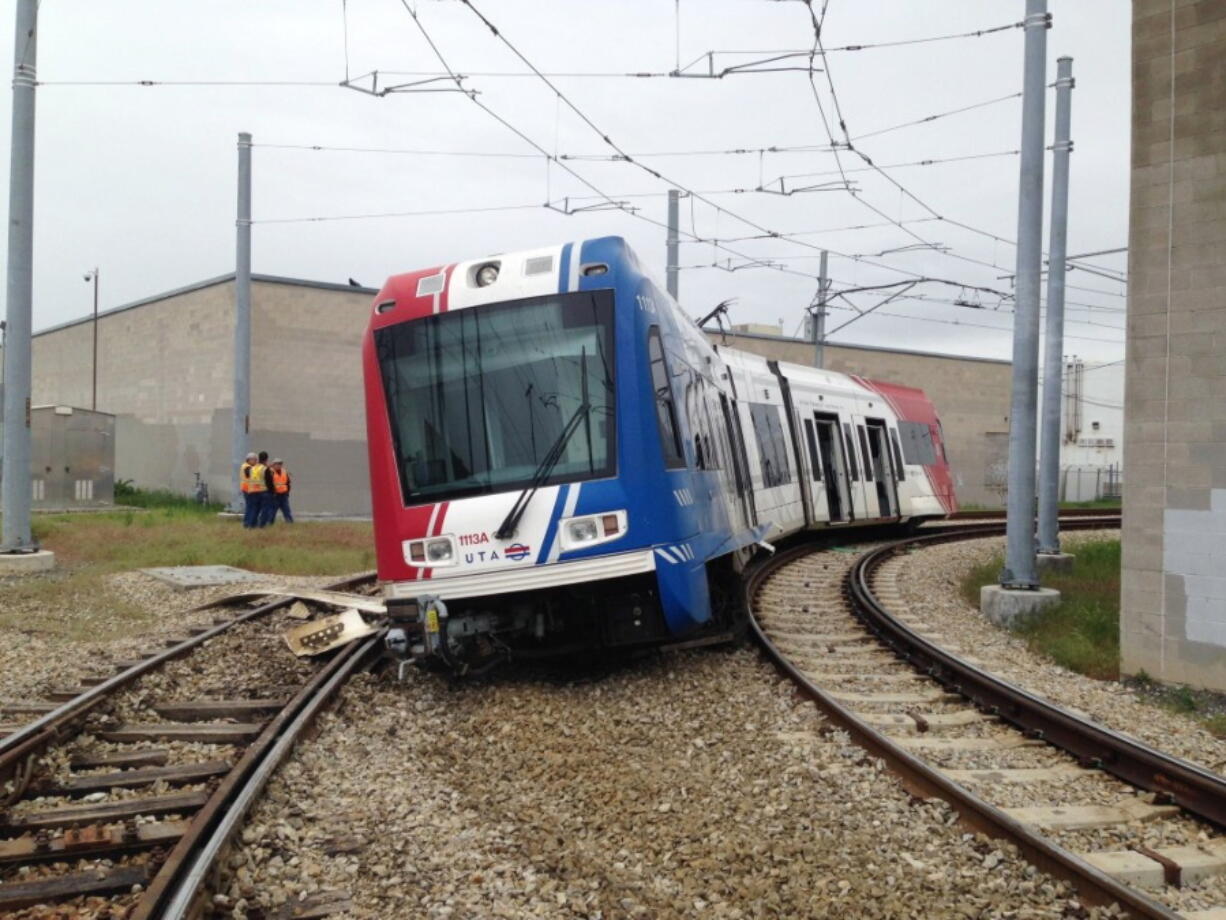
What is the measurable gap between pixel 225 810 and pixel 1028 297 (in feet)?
30.5

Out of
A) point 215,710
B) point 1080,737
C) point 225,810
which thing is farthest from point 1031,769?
point 215,710

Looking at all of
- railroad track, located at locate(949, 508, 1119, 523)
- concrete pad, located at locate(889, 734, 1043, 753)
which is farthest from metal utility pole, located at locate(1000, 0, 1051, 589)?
railroad track, located at locate(949, 508, 1119, 523)

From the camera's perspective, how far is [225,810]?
16.9ft

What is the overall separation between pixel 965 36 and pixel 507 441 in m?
8.81

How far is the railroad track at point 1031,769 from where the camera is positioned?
15.2 ft

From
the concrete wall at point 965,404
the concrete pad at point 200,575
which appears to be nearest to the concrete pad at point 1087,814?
the concrete pad at point 200,575

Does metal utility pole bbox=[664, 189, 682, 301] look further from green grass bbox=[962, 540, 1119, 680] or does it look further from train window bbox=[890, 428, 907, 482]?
green grass bbox=[962, 540, 1119, 680]

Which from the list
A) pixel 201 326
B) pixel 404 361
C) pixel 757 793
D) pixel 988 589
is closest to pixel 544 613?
pixel 404 361

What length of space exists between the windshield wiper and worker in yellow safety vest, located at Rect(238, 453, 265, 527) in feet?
47.3

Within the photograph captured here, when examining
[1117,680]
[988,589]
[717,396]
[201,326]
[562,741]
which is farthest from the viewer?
[201,326]

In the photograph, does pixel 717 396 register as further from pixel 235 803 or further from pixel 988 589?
pixel 235 803

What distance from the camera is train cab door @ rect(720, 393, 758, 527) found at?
1091 centimetres

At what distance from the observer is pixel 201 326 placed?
104 ft

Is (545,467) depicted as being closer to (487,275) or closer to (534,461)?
(534,461)
